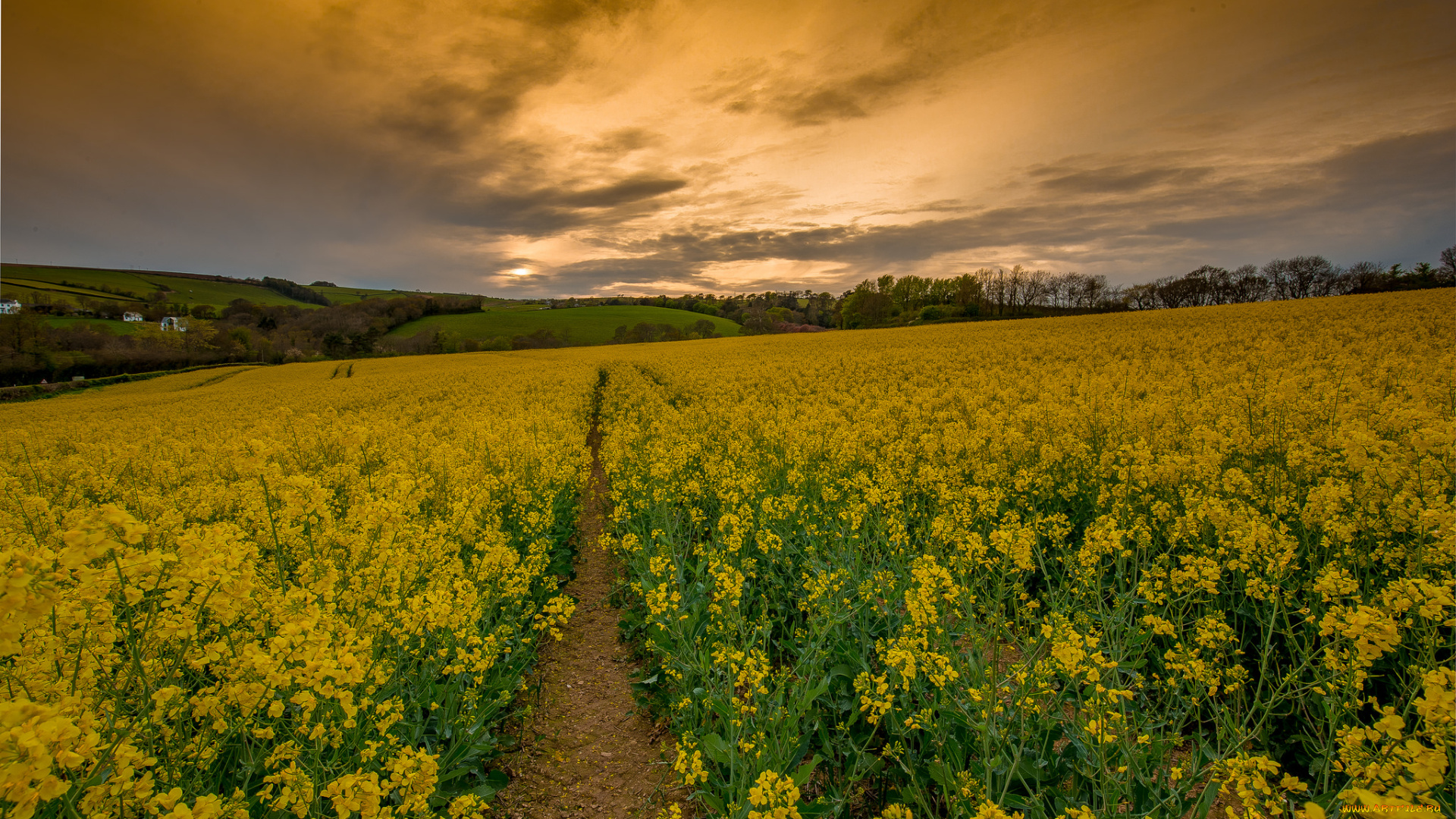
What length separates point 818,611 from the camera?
167 inches

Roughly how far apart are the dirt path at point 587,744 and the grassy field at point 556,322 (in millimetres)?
67272

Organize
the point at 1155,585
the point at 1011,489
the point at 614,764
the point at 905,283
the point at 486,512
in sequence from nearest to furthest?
the point at 1155,585, the point at 614,764, the point at 486,512, the point at 1011,489, the point at 905,283

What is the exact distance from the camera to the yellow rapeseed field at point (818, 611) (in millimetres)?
2268

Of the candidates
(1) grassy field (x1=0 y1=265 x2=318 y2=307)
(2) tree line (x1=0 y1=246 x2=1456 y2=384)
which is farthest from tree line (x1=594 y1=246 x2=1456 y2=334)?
(1) grassy field (x1=0 y1=265 x2=318 y2=307)

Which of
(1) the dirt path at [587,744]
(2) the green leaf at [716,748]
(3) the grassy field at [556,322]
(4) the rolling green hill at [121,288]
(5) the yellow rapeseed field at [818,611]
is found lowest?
(1) the dirt path at [587,744]

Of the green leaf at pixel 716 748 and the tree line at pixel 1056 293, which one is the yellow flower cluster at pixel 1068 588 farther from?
the tree line at pixel 1056 293

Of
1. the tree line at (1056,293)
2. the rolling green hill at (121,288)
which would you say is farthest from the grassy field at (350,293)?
the tree line at (1056,293)

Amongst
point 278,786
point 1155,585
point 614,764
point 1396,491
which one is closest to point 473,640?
point 278,786

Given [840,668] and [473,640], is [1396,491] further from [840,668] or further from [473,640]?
[473,640]

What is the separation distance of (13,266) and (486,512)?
134512 millimetres

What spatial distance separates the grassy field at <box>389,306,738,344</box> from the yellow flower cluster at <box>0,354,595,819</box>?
65771 mm

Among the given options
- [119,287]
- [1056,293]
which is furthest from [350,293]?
[1056,293]

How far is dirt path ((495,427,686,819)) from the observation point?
394 cm

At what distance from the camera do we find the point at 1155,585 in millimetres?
3791
